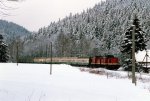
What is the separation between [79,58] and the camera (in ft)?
257

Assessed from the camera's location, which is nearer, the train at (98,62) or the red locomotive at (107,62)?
the red locomotive at (107,62)

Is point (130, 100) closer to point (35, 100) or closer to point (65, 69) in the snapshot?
point (35, 100)

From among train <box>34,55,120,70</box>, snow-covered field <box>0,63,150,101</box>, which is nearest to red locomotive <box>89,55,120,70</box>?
train <box>34,55,120,70</box>

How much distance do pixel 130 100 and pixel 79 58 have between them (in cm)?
6204

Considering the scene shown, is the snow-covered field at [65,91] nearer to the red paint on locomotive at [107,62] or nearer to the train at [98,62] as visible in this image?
the red paint on locomotive at [107,62]

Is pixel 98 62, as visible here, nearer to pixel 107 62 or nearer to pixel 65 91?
pixel 107 62

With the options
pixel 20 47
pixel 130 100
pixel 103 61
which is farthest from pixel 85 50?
pixel 130 100

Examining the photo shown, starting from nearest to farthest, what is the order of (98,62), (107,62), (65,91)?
(65,91) → (107,62) → (98,62)

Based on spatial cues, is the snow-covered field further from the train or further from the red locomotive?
the train

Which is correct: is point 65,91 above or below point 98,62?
below

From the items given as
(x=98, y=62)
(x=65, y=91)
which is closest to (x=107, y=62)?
(x=98, y=62)

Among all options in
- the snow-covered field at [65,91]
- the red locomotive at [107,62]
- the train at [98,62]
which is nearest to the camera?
the snow-covered field at [65,91]

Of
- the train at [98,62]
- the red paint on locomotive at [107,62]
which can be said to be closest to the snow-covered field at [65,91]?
the red paint on locomotive at [107,62]

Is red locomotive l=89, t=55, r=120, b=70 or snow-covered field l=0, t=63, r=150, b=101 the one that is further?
red locomotive l=89, t=55, r=120, b=70
